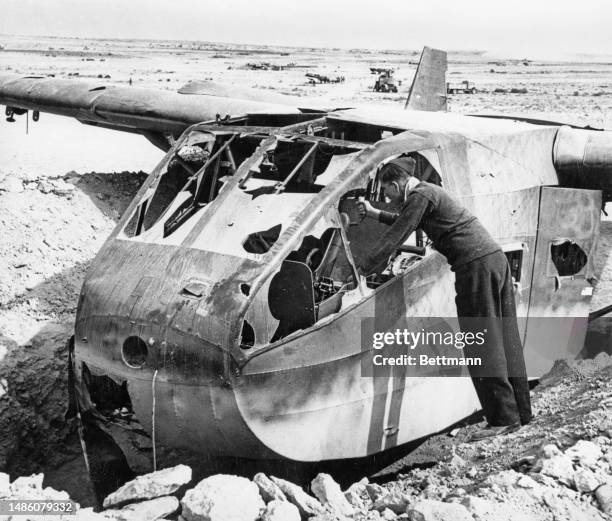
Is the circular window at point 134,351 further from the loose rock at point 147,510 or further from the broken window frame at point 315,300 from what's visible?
the loose rock at point 147,510

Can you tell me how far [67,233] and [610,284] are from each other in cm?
686

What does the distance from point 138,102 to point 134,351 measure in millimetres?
6022

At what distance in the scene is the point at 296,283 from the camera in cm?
576

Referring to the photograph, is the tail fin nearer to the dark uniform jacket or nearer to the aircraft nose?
the dark uniform jacket

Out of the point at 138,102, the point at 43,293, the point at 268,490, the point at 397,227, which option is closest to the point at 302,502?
the point at 268,490

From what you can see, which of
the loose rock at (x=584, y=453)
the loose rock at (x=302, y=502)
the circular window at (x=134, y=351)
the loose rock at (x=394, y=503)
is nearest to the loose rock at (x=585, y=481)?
the loose rock at (x=584, y=453)

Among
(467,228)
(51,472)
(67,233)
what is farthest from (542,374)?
(67,233)

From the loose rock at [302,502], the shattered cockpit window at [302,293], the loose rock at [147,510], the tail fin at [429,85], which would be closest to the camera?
the loose rock at [147,510]

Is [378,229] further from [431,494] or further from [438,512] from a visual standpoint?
[438,512]

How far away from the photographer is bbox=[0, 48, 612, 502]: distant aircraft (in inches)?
217

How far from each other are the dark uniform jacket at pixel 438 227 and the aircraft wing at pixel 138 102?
12.1 ft

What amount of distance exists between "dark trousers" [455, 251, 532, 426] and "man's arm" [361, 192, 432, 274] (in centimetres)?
62

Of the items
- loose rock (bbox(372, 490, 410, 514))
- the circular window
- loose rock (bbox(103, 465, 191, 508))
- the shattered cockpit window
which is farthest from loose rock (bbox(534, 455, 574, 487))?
the circular window

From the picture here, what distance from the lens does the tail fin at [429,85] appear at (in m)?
14.2
